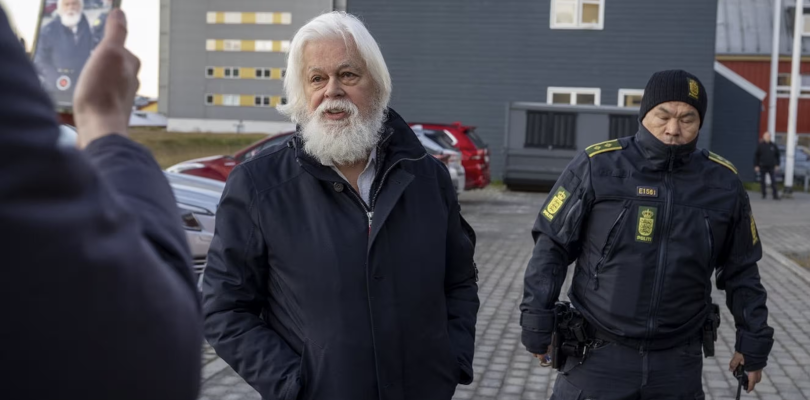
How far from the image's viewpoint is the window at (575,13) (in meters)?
33.4

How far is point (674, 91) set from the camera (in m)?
4.20

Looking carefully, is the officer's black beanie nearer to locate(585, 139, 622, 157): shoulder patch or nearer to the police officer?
the police officer

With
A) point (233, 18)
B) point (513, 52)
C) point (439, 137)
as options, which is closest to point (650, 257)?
point (439, 137)

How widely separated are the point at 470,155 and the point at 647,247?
18.9 m

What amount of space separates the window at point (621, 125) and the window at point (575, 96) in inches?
185

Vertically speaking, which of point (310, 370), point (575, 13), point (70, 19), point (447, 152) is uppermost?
point (575, 13)

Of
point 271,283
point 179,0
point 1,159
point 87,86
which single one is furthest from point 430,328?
point 179,0

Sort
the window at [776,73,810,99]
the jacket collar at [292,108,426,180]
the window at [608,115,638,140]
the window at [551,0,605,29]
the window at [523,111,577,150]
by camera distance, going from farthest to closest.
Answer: the window at [776,73,810,99]
the window at [551,0,605,29]
the window at [608,115,638,140]
the window at [523,111,577,150]
the jacket collar at [292,108,426,180]

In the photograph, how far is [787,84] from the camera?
186 ft

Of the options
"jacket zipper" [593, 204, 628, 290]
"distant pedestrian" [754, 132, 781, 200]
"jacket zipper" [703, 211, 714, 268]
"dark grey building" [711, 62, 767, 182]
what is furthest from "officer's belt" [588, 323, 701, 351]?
"dark grey building" [711, 62, 767, 182]

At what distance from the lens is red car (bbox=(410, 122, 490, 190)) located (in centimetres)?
2278

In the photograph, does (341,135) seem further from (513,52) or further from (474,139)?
(513,52)

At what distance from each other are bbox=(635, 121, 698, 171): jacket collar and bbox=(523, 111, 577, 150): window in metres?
23.8

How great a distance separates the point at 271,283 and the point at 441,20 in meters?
31.2
